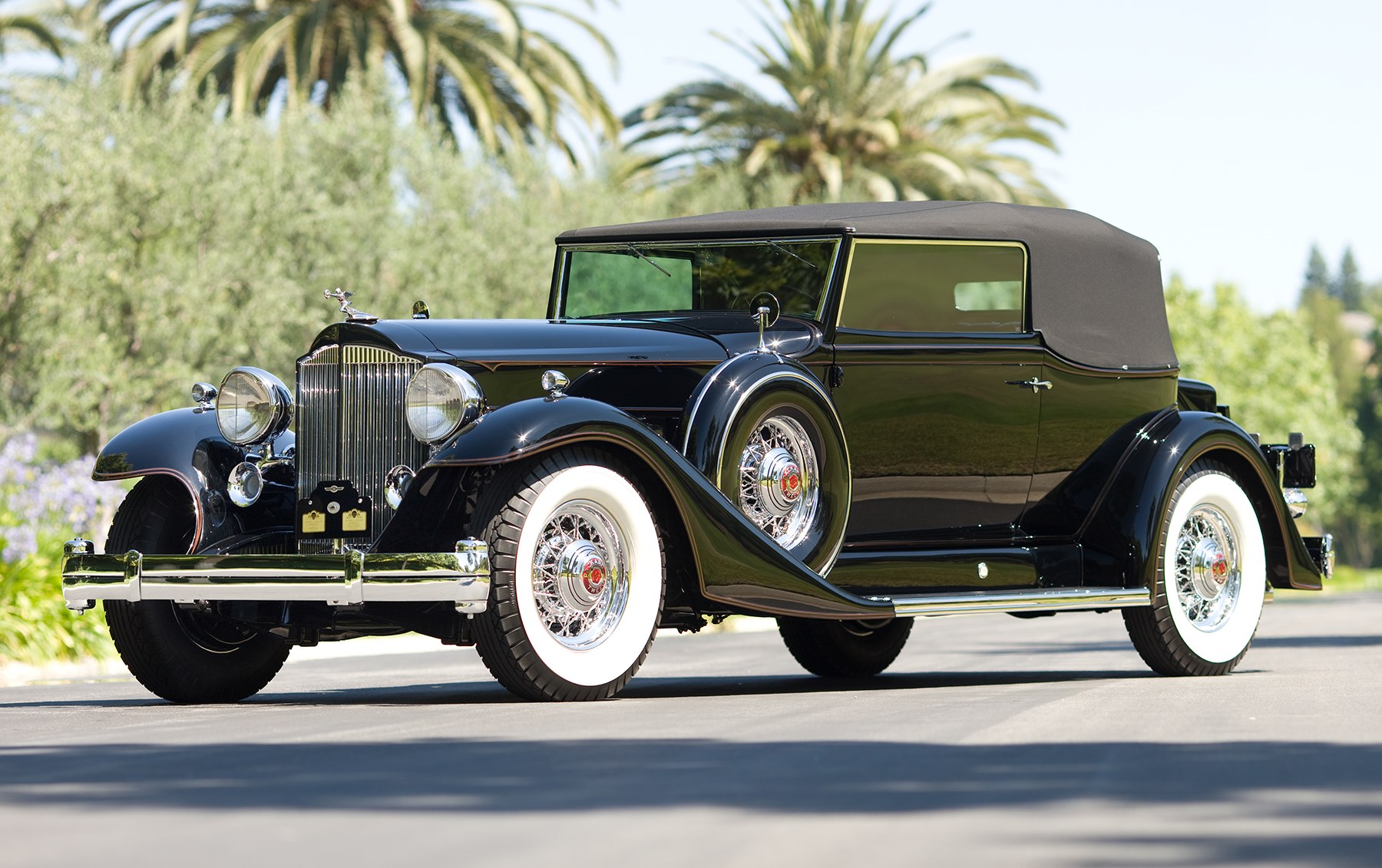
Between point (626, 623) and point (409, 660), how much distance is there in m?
7.24

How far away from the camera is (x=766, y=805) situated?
488cm

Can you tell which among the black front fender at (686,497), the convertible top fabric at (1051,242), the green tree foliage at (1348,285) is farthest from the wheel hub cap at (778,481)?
the green tree foliage at (1348,285)

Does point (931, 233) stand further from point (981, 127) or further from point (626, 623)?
point (981, 127)

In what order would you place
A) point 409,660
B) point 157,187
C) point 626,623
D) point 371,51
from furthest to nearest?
point 371,51
point 157,187
point 409,660
point 626,623

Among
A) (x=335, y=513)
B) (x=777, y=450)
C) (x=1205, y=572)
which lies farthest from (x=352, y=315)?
(x=1205, y=572)

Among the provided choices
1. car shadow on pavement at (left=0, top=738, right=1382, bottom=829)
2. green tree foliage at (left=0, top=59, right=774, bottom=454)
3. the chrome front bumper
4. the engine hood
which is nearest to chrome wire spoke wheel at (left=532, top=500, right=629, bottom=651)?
the chrome front bumper

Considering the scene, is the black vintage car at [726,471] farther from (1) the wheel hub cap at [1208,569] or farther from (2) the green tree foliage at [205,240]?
(2) the green tree foliage at [205,240]

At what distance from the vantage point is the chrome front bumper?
732cm

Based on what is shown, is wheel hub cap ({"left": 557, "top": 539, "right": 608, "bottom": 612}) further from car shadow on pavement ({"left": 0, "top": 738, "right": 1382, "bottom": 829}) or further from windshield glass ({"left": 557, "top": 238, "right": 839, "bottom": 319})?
windshield glass ({"left": 557, "top": 238, "right": 839, "bottom": 319})

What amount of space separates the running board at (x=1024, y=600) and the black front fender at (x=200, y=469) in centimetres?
279

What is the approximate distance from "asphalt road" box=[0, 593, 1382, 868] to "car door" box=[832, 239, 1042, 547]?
0.94 m

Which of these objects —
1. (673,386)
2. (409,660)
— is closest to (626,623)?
(673,386)

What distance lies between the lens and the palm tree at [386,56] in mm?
28172

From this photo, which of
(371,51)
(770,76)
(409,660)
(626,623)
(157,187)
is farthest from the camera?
(770,76)
